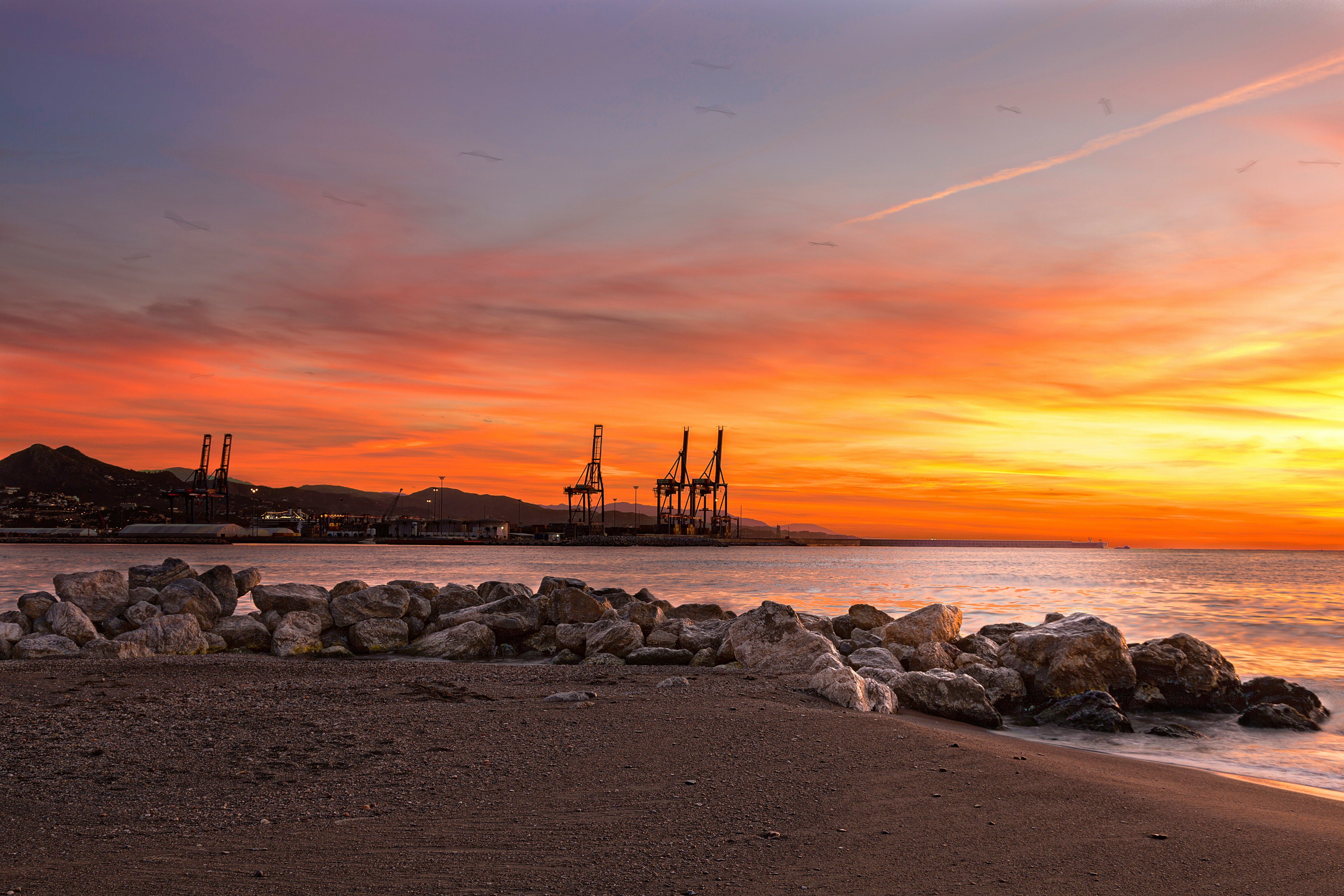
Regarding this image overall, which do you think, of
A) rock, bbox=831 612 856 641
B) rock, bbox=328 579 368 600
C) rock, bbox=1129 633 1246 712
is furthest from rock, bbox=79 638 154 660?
rock, bbox=1129 633 1246 712

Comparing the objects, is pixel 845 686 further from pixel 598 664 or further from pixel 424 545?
pixel 424 545

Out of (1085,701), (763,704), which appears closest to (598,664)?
(763,704)

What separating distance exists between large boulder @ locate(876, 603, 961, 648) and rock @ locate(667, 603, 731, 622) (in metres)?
1.99

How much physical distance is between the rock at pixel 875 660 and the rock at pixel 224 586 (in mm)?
11361

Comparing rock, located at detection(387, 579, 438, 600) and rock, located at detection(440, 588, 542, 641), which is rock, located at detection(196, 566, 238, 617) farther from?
rock, located at detection(440, 588, 542, 641)

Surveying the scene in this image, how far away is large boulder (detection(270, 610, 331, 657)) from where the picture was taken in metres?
13.7

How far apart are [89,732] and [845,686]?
6640mm

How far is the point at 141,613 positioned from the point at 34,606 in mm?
1518

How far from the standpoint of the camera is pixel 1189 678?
1080 centimetres

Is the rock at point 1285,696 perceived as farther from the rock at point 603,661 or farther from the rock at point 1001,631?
the rock at point 603,661

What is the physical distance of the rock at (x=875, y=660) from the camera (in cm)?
1128

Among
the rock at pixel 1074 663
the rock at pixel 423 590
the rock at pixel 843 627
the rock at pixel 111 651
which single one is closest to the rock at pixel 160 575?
the rock at pixel 423 590

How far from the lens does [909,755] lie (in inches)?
251

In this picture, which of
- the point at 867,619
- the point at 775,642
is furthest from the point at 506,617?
the point at 867,619
